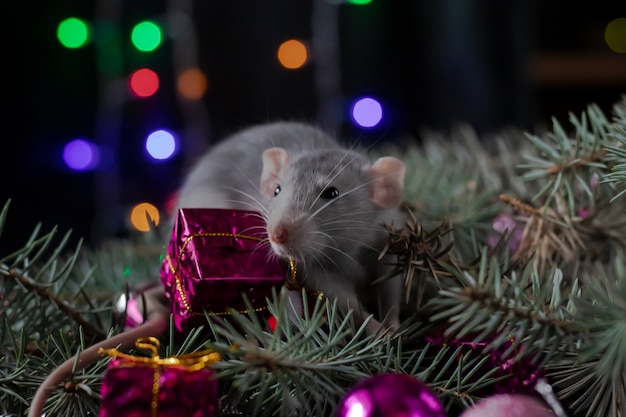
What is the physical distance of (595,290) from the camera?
1.29 ft

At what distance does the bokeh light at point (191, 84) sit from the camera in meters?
1.89

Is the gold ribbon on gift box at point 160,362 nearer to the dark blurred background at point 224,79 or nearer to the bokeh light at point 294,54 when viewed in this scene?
the dark blurred background at point 224,79

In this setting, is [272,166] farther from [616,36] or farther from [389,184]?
[616,36]

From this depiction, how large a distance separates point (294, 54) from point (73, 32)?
59 cm

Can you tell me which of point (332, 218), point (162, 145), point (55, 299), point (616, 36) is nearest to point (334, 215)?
point (332, 218)

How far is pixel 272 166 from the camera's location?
0.63m

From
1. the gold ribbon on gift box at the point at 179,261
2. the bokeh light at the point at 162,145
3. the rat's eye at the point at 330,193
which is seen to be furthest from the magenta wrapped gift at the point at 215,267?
the bokeh light at the point at 162,145

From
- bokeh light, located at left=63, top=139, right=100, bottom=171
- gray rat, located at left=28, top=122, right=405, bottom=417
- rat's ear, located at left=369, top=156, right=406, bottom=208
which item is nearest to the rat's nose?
gray rat, located at left=28, top=122, right=405, bottom=417

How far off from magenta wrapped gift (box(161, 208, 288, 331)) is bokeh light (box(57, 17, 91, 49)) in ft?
4.43

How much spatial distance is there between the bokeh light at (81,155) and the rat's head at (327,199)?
1.23 metres

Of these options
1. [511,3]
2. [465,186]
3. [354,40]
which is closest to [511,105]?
[511,3]

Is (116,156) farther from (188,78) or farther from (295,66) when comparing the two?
(295,66)

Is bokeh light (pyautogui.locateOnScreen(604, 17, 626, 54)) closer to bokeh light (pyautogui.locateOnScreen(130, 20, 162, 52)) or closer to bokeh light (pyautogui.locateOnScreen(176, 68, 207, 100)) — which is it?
bokeh light (pyautogui.locateOnScreen(176, 68, 207, 100))

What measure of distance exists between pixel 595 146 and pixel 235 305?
1.11 ft
